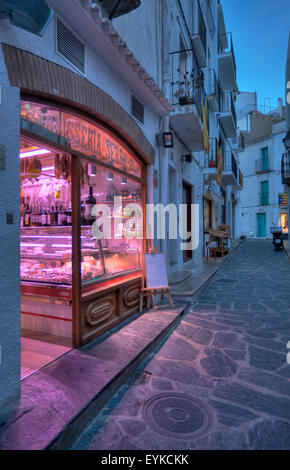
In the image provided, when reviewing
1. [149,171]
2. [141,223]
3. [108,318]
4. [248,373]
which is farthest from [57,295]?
[149,171]

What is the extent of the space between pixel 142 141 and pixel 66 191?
1.83 m

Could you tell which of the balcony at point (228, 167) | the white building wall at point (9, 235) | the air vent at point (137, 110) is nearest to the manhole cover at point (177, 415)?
the white building wall at point (9, 235)

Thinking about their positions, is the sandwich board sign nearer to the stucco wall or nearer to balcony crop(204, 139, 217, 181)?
the stucco wall

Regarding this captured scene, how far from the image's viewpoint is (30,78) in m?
2.75

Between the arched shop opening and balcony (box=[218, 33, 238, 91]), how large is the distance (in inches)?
546

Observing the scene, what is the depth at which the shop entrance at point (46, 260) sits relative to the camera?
405 cm

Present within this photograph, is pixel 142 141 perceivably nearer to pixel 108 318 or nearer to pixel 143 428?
pixel 108 318

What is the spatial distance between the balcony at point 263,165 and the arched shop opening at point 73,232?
92.1 ft

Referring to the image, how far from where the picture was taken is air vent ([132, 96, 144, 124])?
5405mm

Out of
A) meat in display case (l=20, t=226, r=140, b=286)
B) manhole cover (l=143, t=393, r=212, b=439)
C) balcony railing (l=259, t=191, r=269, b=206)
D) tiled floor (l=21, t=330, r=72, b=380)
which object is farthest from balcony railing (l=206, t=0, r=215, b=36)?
balcony railing (l=259, t=191, r=269, b=206)

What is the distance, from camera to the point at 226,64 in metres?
16.3

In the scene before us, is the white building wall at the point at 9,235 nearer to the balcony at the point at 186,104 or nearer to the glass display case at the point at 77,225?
the glass display case at the point at 77,225

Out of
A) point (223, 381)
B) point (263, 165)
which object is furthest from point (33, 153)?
point (263, 165)

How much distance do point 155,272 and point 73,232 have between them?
7.92ft
